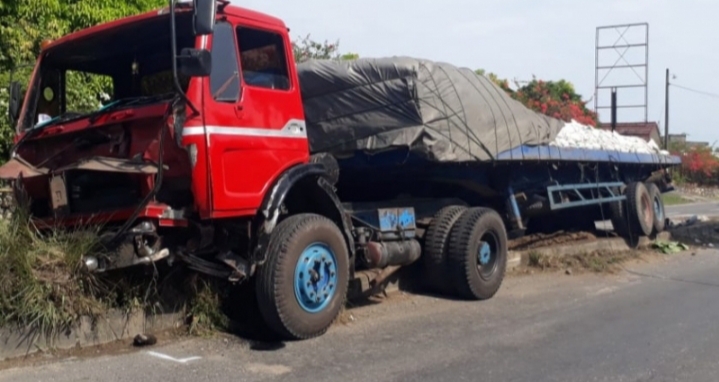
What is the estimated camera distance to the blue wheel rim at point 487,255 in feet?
29.8

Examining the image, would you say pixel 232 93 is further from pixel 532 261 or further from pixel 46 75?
pixel 532 261

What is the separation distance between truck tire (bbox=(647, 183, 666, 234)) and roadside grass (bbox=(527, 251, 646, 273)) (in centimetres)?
233

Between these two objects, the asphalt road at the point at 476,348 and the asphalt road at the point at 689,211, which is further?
the asphalt road at the point at 689,211

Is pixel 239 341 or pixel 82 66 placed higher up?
pixel 82 66

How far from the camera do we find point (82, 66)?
23.5ft

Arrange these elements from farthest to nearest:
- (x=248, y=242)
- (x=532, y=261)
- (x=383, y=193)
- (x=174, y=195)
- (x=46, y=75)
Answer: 1. (x=532, y=261)
2. (x=383, y=193)
3. (x=46, y=75)
4. (x=248, y=242)
5. (x=174, y=195)

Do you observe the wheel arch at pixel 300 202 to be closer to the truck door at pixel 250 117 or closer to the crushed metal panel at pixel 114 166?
the truck door at pixel 250 117

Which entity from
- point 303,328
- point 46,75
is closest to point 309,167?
point 303,328

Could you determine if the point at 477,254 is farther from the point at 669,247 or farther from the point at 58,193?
the point at 669,247

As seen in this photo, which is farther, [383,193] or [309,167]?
[383,193]

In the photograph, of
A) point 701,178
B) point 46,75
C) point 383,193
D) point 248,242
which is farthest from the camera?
point 701,178

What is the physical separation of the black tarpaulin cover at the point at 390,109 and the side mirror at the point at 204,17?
287 cm

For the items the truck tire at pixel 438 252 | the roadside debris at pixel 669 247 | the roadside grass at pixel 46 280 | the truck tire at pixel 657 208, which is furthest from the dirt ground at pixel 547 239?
the roadside grass at pixel 46 280

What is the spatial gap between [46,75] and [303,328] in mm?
2948
